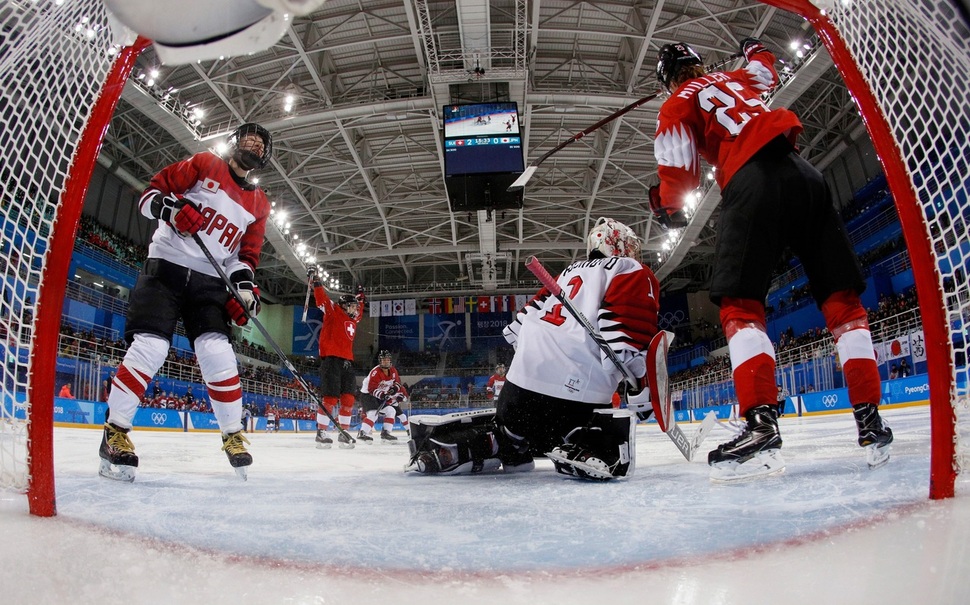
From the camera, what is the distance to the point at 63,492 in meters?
1.46

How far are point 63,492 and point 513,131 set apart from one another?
30.2ft

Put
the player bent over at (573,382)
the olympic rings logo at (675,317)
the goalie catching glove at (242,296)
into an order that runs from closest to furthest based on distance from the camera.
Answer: the player bent over at (573,382), the goalie catching glove at (242,296), the olympic rings logo at (675,317)

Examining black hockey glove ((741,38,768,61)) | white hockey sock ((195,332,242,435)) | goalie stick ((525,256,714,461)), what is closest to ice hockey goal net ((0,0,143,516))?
white hockey sock ((195,332,242,435))

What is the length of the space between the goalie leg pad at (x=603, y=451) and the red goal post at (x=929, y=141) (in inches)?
38.3

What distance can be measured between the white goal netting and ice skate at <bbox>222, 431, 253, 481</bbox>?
2.79 feet

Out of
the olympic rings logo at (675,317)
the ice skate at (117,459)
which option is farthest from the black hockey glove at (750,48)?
the olympic rings logo at (675,317)

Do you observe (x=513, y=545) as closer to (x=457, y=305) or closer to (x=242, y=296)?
(x=242, y=296)

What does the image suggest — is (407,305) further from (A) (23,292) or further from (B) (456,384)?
(A) (23,292)

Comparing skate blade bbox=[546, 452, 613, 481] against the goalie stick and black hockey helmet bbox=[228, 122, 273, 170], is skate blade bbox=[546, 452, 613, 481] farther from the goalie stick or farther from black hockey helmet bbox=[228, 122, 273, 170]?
black hockey helmet bbox=[228, 122, 273, 170]

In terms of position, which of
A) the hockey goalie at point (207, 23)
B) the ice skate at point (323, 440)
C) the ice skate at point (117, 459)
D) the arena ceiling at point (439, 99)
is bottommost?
the ice skate at point (323, 440)

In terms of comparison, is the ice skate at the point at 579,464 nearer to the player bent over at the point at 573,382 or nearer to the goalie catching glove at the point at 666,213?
the player bent over at the point at 573,382

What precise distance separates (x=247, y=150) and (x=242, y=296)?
66cm

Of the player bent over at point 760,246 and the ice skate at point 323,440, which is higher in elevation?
the player bent over at point 760,246

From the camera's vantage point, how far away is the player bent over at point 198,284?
6.66 ft
